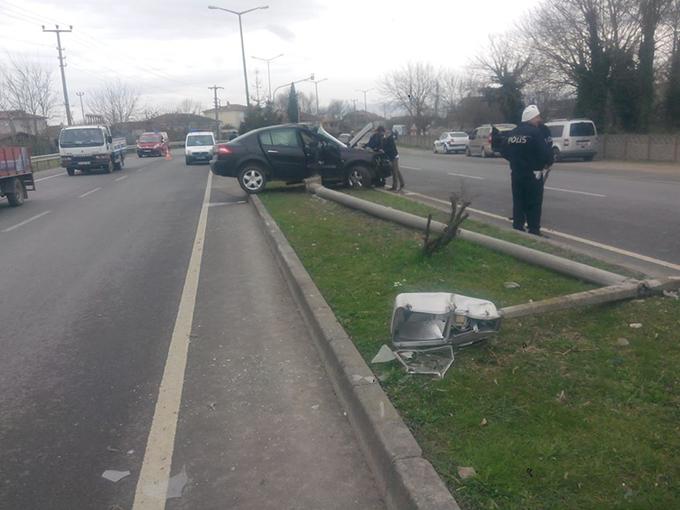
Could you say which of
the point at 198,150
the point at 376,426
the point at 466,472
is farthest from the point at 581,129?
the point at 466,472

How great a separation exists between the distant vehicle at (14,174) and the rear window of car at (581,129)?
22836 millimetres

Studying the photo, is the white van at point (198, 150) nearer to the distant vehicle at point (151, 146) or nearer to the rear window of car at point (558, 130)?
the distant vehicle at point (151, 146)

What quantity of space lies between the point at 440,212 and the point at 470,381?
7870 mm

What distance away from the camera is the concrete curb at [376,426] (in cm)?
314

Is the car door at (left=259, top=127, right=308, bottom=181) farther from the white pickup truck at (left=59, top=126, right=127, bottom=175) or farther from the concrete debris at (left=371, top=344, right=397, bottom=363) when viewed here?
the white pickup truck at (left=59, top=126, right=127, bottom=175)

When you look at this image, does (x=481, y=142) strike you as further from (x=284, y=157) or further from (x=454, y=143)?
(x=284, y=157)

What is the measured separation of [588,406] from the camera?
3891mm

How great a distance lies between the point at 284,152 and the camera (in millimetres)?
16547

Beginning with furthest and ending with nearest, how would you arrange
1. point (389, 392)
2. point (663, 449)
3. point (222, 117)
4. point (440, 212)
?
point (222, 117) → point (440, 212) → point (389, 392) → point (663, 449)

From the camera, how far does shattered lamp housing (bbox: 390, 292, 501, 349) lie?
4816 mm

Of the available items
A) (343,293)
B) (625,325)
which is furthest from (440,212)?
(625,325)

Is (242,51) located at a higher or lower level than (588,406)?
higher

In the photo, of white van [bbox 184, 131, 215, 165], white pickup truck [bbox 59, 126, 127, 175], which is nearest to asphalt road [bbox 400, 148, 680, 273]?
white pickup truck [bbox 59, 126, 127, 175]

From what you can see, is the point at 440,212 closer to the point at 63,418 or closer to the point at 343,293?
the point at 343,293
